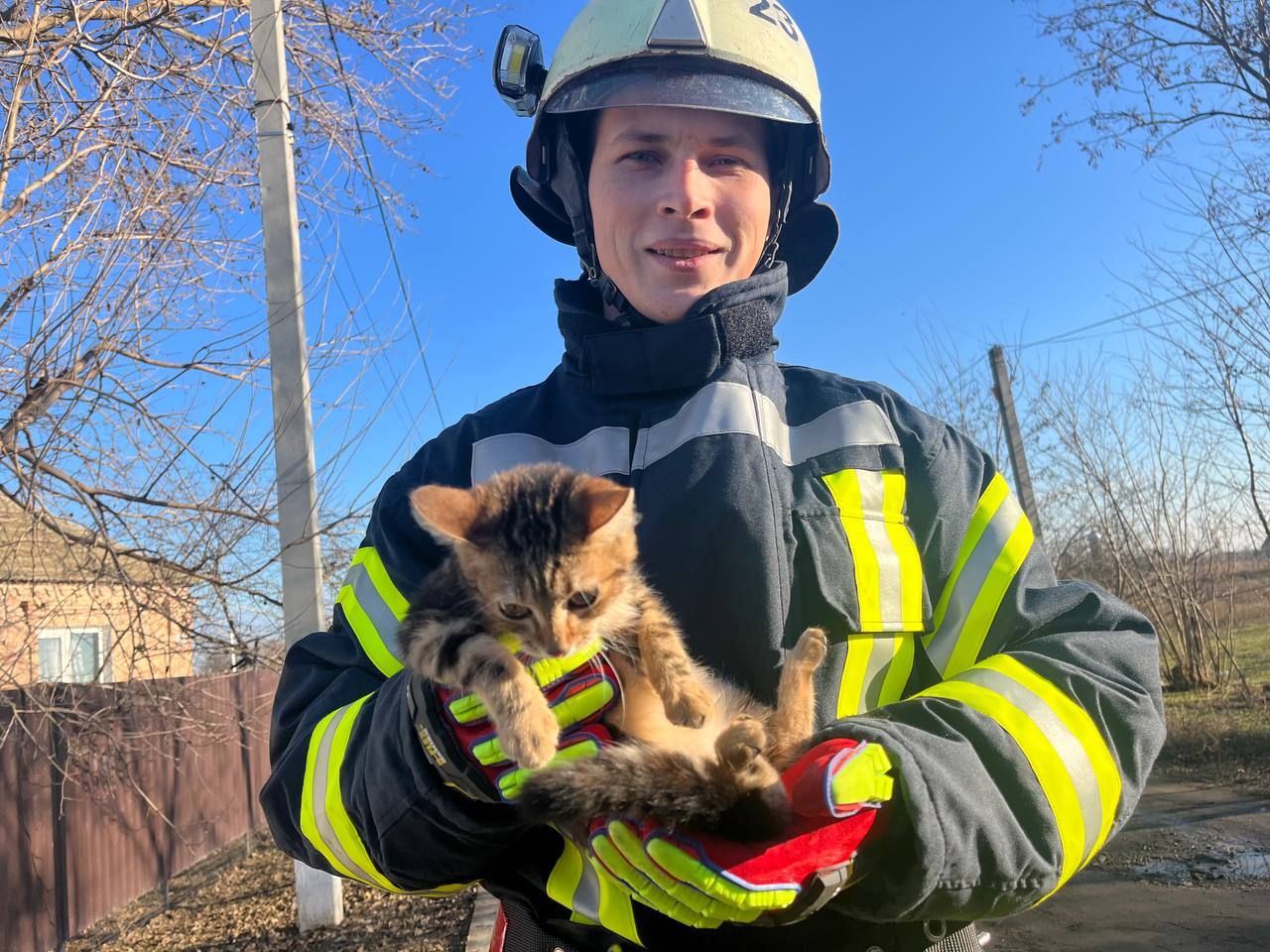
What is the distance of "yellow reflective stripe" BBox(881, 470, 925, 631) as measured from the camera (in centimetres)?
239

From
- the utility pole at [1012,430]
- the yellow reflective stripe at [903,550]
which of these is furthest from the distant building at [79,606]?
the utility pole at [1012,430]

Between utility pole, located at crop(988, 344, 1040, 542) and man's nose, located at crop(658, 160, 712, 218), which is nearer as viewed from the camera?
man's nose, located at crop(658, 160, 712, 218)

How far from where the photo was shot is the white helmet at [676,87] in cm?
283

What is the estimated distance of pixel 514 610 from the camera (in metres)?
2.34

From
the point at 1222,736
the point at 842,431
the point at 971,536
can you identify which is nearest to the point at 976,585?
the point at 971,536

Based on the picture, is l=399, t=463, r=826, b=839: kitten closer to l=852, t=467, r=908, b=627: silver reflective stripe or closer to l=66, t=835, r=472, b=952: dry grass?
l=852, t=467, r=908, b=627: silver reflective stripe

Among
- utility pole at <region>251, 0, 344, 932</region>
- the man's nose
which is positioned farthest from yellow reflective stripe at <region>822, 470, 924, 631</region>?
utility pole at <region>251, 0, 344, 932</region>

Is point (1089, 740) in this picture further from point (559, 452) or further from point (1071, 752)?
point (559, 452)

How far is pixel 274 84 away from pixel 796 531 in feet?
27.7

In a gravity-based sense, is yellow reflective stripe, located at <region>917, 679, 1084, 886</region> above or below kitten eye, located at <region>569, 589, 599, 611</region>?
below

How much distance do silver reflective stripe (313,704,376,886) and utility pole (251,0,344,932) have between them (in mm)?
5929

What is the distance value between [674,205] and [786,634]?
141 centimetres

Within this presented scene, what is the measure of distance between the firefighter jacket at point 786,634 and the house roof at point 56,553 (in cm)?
580

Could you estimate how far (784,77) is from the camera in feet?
9.81
